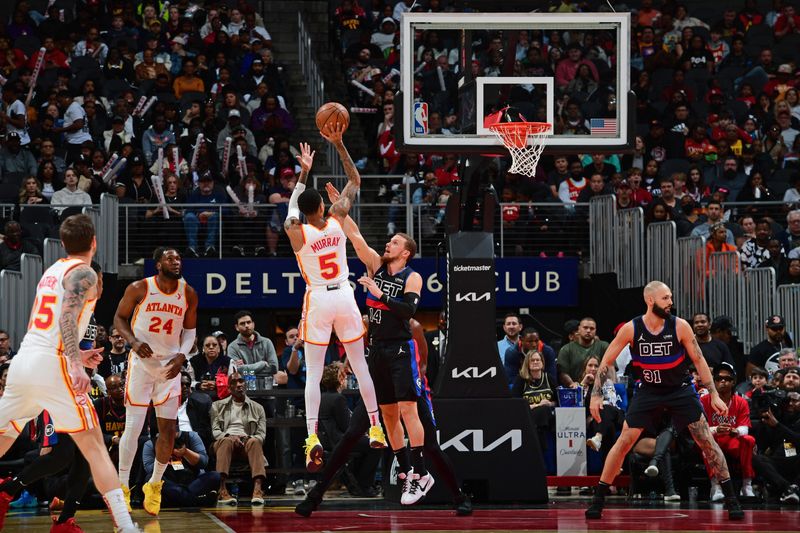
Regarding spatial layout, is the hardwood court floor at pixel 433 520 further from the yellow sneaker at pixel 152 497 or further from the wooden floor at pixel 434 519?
the yellow sneaker at pixel 152 497

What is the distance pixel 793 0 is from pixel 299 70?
10.3 metres

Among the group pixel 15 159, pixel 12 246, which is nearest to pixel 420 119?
pixel 12 246

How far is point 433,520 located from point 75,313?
12.6 feet

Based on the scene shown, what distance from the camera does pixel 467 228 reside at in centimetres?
1300

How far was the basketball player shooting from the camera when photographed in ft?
28.0

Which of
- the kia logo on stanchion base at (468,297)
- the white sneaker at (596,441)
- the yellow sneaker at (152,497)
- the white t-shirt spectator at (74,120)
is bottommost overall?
the yellow sneaker at (152,497)

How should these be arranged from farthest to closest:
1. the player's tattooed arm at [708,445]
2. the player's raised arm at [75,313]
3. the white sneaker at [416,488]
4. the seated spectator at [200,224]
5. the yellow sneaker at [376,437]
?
1. the seated spectator at [200,224]
2. the player's tattooed arm at [708,445]
3. the white sneaker at [416,488]
4. the yellow sneaker at [376,437]
5. the player's raised arm at [75,313]

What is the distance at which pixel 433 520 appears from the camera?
10.9m

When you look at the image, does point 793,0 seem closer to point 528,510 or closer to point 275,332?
point 275,332

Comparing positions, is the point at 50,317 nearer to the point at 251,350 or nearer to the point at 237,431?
the point at 237,431

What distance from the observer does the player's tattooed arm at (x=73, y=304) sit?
27.8ft

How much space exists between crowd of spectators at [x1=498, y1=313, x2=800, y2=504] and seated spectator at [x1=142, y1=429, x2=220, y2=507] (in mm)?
3454

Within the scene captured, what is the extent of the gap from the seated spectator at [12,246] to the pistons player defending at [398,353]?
7197mm

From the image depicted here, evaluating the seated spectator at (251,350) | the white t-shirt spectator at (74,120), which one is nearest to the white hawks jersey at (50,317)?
the seated spectator at (251,350)
